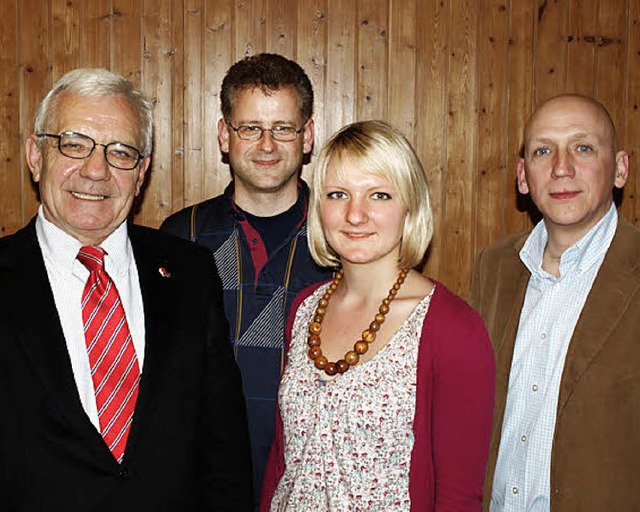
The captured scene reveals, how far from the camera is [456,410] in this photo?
171cm

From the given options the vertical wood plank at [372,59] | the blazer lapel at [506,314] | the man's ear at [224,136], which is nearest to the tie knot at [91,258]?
the man's ear at [224,136]

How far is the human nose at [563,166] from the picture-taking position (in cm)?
217

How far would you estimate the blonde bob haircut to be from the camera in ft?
6.07

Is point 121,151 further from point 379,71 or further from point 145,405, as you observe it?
point 379,71

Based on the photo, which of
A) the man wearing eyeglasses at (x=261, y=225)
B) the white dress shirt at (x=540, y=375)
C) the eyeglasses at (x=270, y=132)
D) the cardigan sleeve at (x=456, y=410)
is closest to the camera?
the cardigan sleeve at (x=456, y=410)

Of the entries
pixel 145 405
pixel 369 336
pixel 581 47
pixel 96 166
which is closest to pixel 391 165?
pixel 369 336

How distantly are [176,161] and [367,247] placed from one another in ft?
6.43

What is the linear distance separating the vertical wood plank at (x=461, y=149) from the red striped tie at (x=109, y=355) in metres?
2.26

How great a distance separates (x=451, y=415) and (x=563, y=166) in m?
0.93

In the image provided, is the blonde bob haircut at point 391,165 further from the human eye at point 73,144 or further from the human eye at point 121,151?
the human eye at point 73,144

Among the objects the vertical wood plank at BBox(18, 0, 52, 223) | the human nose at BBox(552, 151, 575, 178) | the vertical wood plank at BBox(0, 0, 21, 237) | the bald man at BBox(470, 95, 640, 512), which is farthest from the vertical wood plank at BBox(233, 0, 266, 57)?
the human nose at BBox(552, 151, 575, 178)

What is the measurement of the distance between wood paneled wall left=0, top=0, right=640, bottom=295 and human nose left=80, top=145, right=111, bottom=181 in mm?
1777

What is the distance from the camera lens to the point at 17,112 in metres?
3.52

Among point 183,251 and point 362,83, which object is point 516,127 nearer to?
point 362,83
